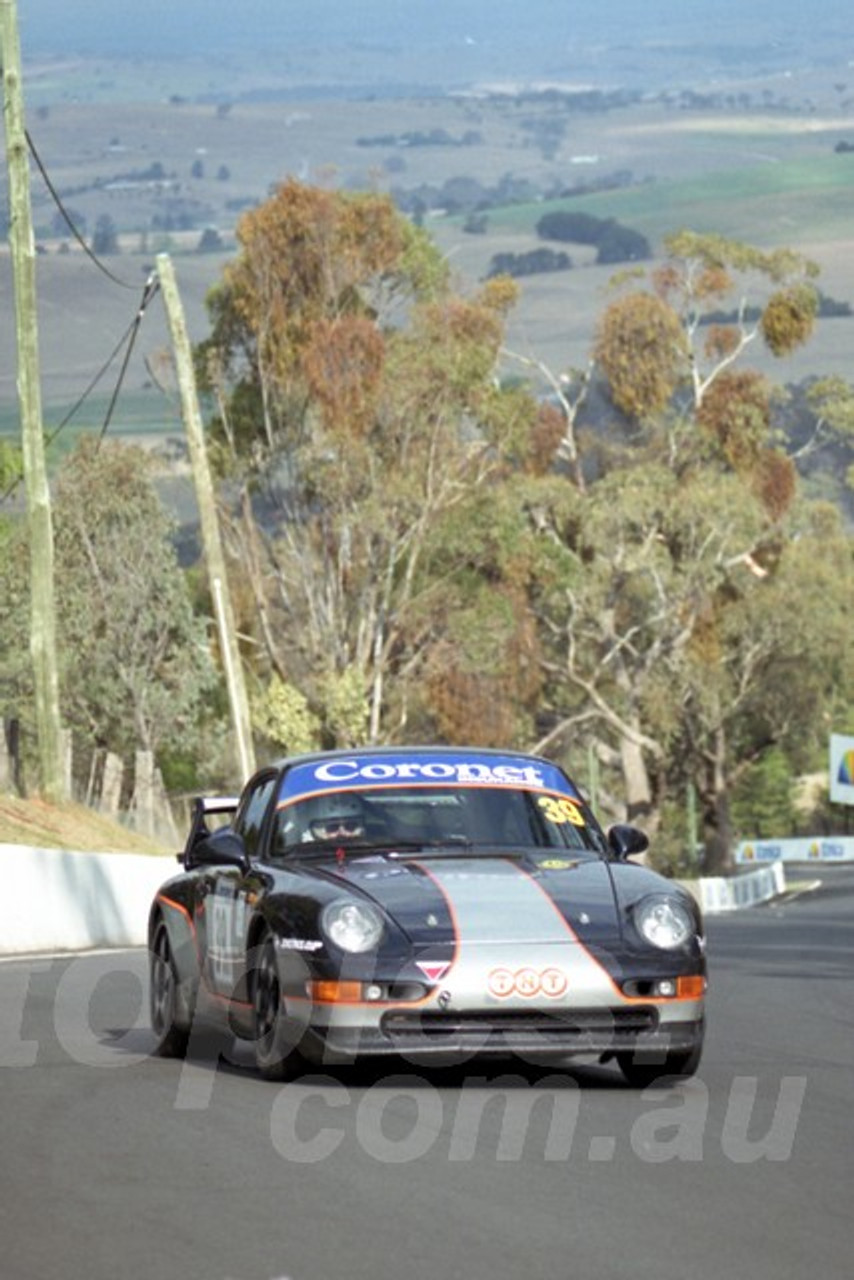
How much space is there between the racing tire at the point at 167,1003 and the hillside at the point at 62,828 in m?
16.4

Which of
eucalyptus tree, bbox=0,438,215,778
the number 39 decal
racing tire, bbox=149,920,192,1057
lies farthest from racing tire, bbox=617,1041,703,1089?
eucalyptus tree, bbox=0,438,215,778

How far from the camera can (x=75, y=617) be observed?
178 ft

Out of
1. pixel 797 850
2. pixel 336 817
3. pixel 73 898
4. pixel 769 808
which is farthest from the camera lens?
pixel 769 808

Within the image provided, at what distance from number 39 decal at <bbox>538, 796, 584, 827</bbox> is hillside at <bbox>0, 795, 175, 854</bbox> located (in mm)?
17386

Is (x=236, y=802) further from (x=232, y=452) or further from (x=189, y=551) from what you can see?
(x=189, y=551)

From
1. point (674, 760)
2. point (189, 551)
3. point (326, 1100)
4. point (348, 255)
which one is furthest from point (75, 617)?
point (189, 551)

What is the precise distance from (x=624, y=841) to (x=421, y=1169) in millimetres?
3399

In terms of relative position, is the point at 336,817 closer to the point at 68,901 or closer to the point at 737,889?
the point at 68,901

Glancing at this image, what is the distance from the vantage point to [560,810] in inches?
465

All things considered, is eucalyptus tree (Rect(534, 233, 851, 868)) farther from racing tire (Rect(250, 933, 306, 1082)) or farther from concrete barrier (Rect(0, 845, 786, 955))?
racing tire (Rect(250, 933, 306, 1082))

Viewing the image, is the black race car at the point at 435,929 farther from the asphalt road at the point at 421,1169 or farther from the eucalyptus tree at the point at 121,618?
the eucalyptus tree at the point at 121,618

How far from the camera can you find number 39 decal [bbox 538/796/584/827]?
1176 cm

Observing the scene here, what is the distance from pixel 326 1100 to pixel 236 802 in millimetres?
3715

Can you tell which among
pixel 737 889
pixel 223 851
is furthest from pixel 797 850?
pixel 223 851
